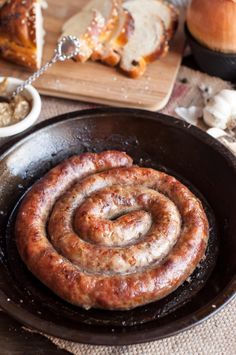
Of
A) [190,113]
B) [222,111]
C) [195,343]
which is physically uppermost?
[222,111]

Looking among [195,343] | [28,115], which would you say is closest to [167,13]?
[28,115]

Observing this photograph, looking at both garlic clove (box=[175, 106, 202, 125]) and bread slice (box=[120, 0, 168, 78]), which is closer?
garlic clove (box=[175, 106, 202, 125])

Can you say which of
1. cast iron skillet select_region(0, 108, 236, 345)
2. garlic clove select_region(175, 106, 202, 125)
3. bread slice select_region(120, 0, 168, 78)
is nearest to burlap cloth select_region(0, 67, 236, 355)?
cast iron skillet select_region(0, 108, 236, 345)

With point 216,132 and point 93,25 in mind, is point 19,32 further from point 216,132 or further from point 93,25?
point 216,132

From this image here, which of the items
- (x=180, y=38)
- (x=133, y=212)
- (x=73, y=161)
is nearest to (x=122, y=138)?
(x=73, y=161)

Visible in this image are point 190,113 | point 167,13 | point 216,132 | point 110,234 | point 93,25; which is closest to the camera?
point 110,234

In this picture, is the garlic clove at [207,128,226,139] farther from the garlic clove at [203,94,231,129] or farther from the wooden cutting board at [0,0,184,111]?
the wooden cutting board at [0,0,184,111]

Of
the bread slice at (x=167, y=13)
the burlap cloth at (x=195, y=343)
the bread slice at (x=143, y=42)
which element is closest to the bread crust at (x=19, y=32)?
the bread slice at (x=143, y=42)
